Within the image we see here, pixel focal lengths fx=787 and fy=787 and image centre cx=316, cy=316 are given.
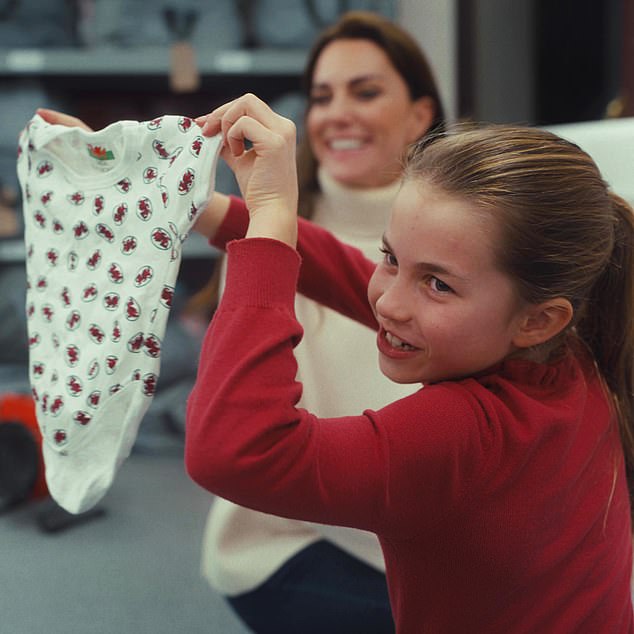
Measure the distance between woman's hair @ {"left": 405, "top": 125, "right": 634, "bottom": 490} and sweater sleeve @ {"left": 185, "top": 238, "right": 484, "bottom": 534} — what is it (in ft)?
0.48

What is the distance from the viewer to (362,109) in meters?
1.45

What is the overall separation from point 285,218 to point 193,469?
0.21 meters

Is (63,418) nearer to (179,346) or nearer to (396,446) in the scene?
(396,446)

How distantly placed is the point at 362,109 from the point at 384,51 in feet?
0.39

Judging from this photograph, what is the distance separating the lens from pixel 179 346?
2.28 metres

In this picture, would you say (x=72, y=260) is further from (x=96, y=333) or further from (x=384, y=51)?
(x=384, y=51)

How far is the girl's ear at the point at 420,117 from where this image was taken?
1.50 meters

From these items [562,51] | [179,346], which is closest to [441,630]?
[179,346]

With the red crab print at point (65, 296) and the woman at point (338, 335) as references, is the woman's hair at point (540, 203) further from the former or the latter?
the red crab print at point (65, 296)

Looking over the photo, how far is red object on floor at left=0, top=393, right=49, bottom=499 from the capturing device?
176 centimetres

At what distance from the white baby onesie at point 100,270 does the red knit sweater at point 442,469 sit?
11 cm

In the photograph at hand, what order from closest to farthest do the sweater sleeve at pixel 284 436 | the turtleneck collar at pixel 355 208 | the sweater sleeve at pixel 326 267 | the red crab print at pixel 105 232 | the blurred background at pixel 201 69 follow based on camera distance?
the sweater sleeve at pixel 284 436 → the red crab print at pixel 105 232 → the sweater sleeve at pixel 326 267 → the turtleneck collar at pixel 355 208 → the blurred background at pixel 201 69

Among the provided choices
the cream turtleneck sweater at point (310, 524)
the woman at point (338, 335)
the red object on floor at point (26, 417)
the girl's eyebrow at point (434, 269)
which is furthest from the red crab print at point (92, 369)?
the red object on floor at point (26, 417)

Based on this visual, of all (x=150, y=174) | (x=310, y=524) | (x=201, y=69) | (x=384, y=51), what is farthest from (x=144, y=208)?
(x=201, y=69)
